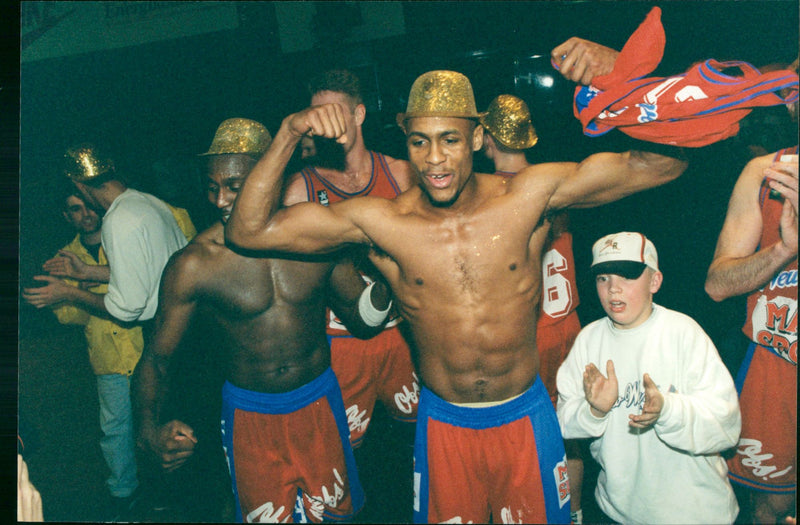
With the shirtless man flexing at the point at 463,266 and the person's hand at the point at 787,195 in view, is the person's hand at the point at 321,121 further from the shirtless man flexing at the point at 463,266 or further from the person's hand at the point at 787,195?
the person's hand at the point at 787,195

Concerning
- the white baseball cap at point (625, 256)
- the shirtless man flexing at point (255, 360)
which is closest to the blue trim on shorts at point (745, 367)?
the white baseball cap at point (625, 256)

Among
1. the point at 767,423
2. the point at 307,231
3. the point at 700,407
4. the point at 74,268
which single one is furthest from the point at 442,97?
the point at 74,268

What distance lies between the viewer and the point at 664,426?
1753 mm

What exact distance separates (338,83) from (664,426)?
86.0 inches

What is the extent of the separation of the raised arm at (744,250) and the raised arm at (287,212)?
58.7 inches

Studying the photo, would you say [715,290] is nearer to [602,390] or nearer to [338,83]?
[602,390]

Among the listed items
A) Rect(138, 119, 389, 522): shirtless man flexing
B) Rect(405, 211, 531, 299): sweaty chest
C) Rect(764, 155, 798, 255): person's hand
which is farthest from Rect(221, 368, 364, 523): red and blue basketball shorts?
Rect(764, 155, 798, 255): person's hand

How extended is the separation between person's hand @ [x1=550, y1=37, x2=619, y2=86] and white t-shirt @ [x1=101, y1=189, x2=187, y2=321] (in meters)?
2.17

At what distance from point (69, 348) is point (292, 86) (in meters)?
2.06

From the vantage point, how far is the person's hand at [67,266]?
8.92ft

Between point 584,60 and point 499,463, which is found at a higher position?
point 584,60

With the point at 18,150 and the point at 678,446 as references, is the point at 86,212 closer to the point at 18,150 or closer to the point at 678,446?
the point at 18,150

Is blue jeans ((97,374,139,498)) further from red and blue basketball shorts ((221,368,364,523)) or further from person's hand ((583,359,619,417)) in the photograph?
person's hand ((583,359,619,417))

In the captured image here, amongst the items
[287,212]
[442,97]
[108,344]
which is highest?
[442,97]
